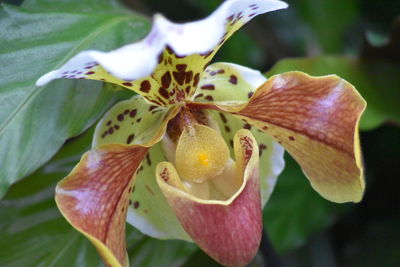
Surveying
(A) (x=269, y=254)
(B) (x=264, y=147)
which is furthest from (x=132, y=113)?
(A) (x=269, y=254)

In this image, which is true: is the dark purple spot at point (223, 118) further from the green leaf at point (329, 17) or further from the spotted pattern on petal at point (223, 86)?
the green leaf at point (329, 17)

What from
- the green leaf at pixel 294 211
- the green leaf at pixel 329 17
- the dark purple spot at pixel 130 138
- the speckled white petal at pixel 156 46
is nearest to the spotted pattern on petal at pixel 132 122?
the dark purple spot at pixel 130 138

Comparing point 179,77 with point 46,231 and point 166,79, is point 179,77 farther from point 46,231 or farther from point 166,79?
point 46,231

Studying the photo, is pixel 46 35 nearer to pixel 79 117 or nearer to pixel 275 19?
pixel 79 117

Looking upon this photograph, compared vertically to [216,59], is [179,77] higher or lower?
higher

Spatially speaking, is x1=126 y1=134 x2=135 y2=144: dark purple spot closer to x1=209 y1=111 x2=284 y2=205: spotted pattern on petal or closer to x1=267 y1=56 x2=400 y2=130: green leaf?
x1=209 y1=111 x2=284 y2=205: spotted pattern on petal
